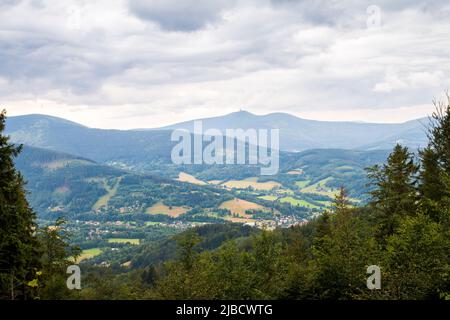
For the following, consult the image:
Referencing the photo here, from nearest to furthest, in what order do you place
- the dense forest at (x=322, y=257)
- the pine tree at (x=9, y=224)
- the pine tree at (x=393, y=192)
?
the dense forest at (x=322, y=257)
the pine tree at (x=9, y=224)
the pine tree at (x=393, y=192)

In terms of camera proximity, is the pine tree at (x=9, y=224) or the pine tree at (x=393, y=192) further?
the pine tree at (x=393, y=192)

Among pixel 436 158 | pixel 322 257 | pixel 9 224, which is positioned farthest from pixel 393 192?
pixel 9 224

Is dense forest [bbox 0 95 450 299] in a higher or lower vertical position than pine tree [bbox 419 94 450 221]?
lower

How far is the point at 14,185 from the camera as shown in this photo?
26250 mm

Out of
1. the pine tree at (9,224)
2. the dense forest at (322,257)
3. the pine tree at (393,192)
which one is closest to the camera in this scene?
the dense forest at (322,257)

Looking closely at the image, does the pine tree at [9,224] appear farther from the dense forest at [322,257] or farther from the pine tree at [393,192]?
the pine tree at [393,192]

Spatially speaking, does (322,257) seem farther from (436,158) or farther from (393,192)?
(436,158)

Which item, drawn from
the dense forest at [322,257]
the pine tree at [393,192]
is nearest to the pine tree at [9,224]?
the dense forest at [322,257]

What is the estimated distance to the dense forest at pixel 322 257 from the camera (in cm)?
2177

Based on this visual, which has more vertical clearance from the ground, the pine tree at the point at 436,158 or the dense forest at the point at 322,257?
the pine tree at the point at 436,158

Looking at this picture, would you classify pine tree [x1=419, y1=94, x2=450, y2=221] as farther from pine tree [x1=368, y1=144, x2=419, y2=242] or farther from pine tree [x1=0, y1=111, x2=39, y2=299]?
pine tree [x1=0, y1=111, x2=39, y2=299]

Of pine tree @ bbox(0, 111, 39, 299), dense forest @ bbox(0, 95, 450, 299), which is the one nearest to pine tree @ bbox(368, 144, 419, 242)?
dense forest @ bbox(0, 95, 450, 299)

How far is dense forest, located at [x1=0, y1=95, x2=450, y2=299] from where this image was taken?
21766mm
